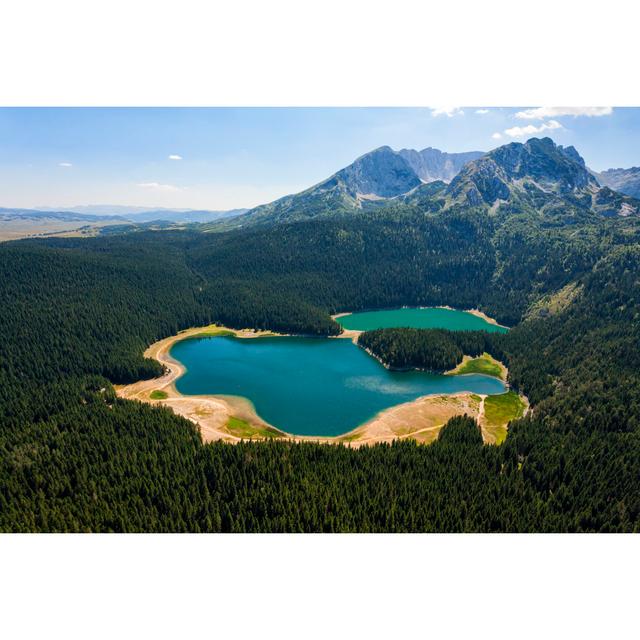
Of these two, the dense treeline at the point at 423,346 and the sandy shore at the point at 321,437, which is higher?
the dense treeline at the point at 423,346

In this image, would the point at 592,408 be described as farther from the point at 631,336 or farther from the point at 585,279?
the point at 585,279

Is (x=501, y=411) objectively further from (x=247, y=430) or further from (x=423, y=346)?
(x=247, y=430)

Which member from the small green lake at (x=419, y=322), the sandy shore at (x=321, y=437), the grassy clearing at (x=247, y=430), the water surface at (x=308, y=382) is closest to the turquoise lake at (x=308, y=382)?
the water surface at (x=308, y=382)

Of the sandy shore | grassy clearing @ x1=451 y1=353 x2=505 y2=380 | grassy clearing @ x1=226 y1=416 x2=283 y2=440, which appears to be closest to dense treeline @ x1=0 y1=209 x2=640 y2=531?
grassy clearing @ x1=451 y1=353 x2=505 y2=380

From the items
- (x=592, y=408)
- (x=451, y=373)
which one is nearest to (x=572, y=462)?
(x=592, y=408)

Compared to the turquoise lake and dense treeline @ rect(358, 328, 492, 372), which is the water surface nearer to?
the turquoise lake

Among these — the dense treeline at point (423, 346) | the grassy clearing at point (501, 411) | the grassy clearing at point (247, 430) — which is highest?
the dense treeline at point (423, 346)

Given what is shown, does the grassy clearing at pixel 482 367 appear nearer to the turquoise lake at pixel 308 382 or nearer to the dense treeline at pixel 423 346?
the dense treeline at pixel 423 346
